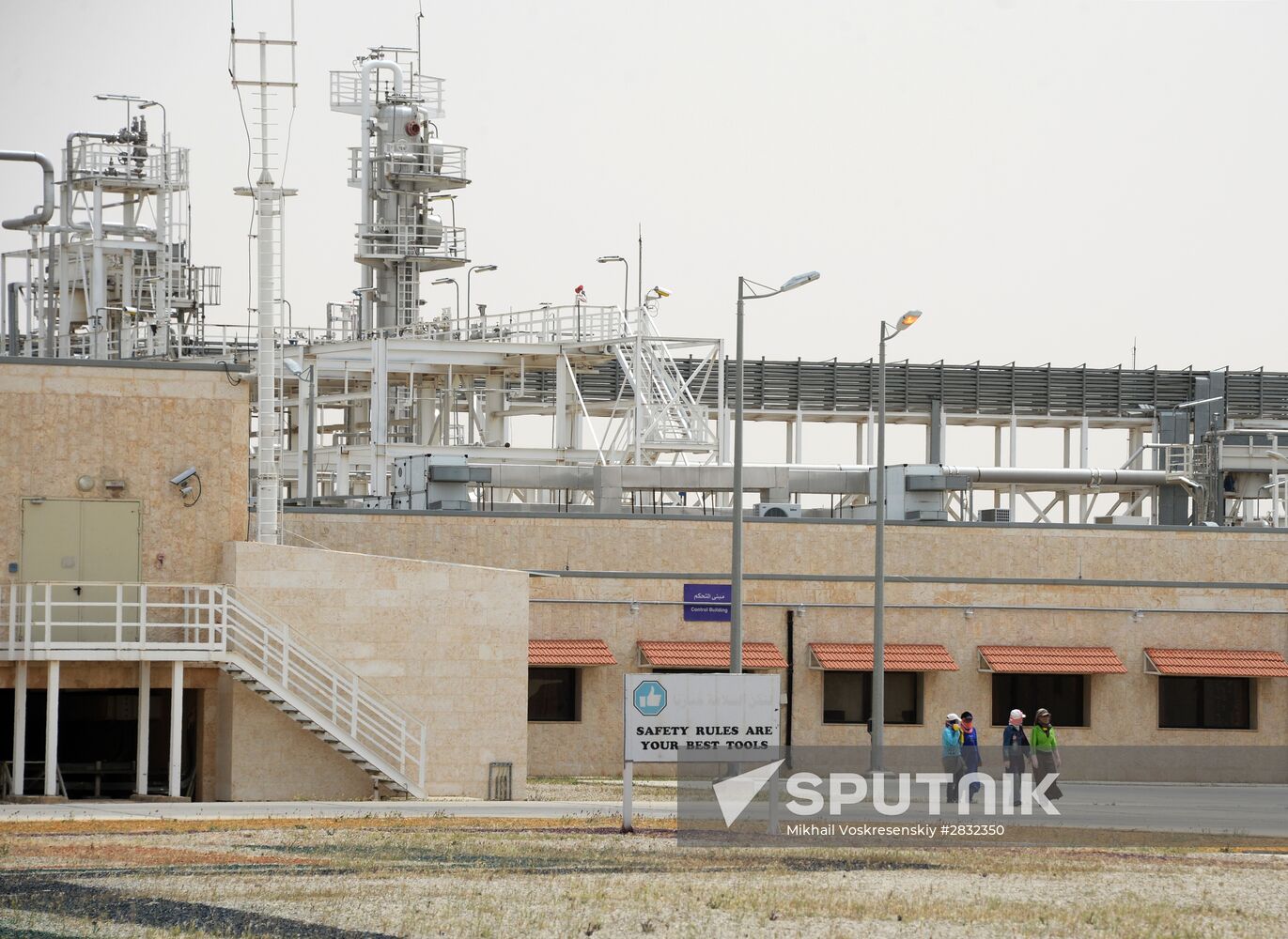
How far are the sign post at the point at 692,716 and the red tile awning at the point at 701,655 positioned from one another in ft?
46.4

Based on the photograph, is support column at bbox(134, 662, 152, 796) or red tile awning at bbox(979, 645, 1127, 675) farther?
red tile awning at bbox(979, 645, 1127, 675)

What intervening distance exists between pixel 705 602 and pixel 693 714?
15063mm

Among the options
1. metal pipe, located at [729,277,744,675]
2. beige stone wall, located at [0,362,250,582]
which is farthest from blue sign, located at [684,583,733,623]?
beige stone wall, located at [0,362,250,582]

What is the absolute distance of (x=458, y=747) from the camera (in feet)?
102

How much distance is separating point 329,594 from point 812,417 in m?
48.1

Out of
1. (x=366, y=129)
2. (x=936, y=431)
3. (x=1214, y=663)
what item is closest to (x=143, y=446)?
(x=1214, y=663)

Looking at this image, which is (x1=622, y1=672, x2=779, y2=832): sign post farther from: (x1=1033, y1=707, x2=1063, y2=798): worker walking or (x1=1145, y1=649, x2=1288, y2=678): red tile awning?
(x1=1145, y1=649, x2=1288, y2=678): red tile awning

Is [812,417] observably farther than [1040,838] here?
Yes

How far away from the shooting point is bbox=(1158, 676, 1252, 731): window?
40219 mm

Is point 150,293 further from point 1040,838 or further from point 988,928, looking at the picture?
point 988,928

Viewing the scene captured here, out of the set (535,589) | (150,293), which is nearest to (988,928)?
(535,589)

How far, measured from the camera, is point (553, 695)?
3778 centimetres

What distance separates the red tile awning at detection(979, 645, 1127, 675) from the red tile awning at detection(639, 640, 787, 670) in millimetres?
4414

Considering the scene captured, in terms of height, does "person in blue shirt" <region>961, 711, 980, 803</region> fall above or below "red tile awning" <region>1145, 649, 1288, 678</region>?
below
